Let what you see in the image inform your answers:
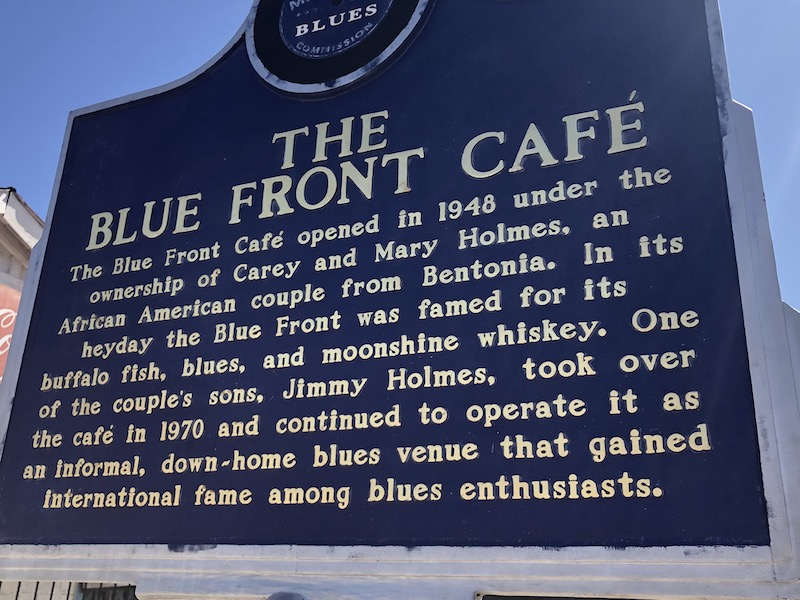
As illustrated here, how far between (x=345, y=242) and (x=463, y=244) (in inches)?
28.9

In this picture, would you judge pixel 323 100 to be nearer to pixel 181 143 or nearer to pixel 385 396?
pixel 181 143

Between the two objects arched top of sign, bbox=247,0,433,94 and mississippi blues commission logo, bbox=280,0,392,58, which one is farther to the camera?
mississippi blues commission logo, bbox=280,0,392,58

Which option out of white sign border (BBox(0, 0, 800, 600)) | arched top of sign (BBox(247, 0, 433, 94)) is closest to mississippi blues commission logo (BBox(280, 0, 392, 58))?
arched top of sign (BBox(247, 0, 433, 94))

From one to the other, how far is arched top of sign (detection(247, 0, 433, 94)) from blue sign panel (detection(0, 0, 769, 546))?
0.07ft

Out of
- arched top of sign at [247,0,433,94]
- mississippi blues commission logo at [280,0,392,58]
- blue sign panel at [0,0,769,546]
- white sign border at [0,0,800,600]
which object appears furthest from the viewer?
mississippi blues commission logo at [280,0,392,58]

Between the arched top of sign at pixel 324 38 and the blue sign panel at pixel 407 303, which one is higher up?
the arched top of sign at pixel 324 38

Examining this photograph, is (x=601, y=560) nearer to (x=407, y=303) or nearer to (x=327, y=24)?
(x=407, y=303)

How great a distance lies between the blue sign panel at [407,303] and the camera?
139 inches

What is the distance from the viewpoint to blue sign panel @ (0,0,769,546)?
354 centimetres

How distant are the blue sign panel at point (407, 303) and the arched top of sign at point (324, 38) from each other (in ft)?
0.07

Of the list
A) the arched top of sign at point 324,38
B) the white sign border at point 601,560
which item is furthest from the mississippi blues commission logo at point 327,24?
the white sign border at point 601,560

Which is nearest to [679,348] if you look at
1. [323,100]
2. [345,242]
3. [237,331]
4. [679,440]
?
[679,440]

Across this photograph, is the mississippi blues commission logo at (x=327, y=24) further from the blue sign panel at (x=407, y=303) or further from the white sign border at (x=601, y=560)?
the white sign border at (x=601, y=560)

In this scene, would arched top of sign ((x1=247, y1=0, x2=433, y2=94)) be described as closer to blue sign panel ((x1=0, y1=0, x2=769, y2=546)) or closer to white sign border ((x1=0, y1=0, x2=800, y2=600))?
blue sign panel ((x1=0, y1=0, x2=769, y2=546))
